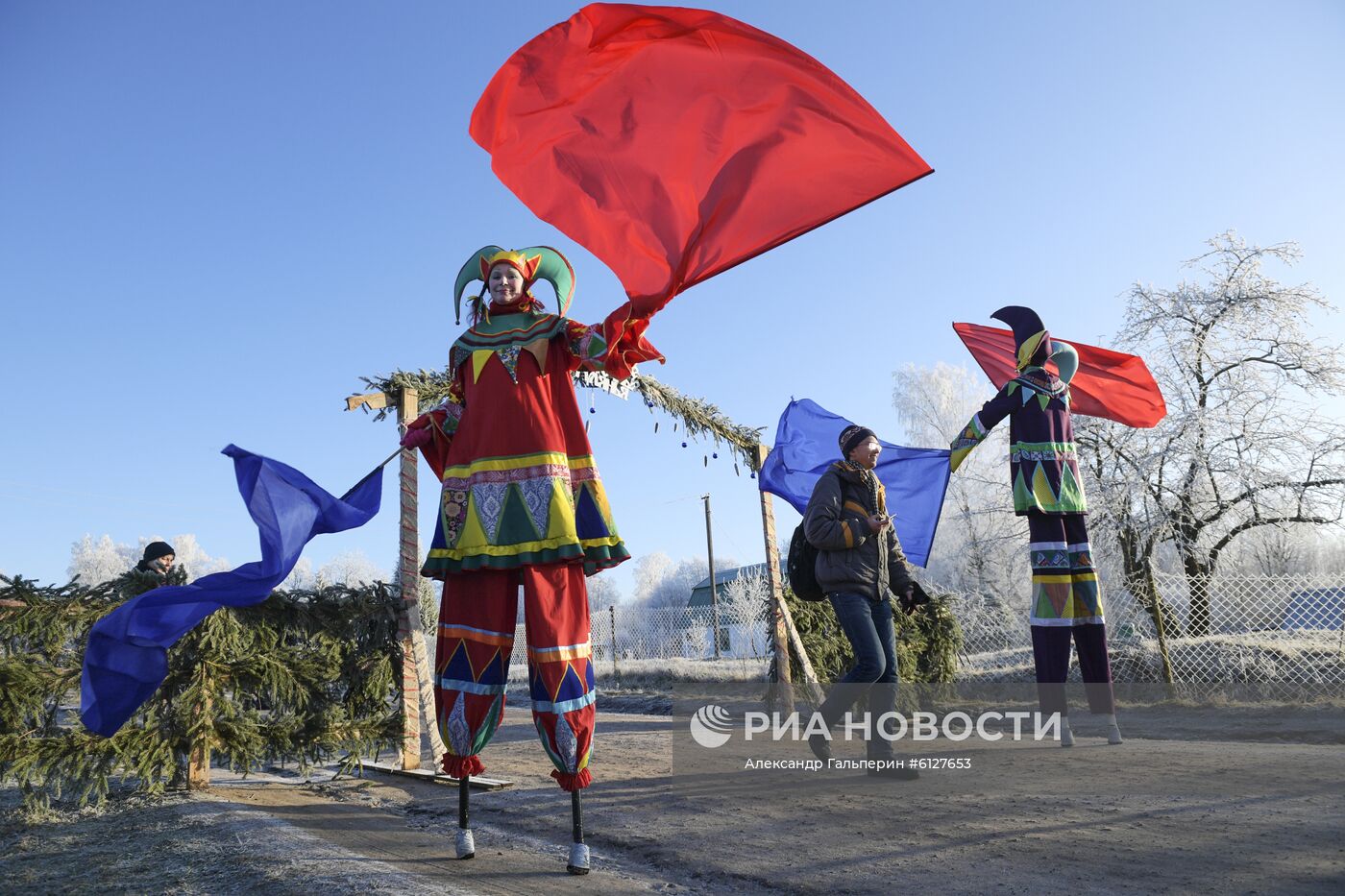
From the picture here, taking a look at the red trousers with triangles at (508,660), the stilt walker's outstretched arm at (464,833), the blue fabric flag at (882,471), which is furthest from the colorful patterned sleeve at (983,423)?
the stilt walker's outstretched arm at (464,833)

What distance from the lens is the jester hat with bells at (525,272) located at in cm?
392

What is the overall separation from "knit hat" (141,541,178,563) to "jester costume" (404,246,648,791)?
3.02 metres

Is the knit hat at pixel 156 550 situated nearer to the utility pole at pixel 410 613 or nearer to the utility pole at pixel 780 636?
the utility pole at pixel 410 613

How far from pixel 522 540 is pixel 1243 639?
9830 mm

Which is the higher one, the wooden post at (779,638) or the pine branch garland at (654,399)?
the pine branch garland at (654,399)

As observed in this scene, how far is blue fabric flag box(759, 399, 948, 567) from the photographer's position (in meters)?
6.03

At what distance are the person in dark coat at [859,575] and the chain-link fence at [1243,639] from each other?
502cm

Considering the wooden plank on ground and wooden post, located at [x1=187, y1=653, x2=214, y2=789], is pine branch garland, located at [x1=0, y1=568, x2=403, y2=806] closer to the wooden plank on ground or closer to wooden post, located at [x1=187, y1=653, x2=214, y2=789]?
wooden post, located at [x1=187, y1=653, x2=214, y2=789]

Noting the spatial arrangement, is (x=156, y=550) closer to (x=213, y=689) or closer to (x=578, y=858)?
(x=213, y=689)

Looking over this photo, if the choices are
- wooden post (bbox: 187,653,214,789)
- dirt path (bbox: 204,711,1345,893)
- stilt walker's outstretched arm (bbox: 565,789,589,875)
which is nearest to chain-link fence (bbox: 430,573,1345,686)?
dirt path (bbox: 204,711,1345,893)

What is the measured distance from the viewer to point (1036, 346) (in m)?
5.61

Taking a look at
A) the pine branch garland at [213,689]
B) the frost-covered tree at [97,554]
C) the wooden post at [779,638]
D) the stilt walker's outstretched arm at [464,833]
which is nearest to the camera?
the stilt walker's outstretched arm at [464,833]

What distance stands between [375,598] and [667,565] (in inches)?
3182

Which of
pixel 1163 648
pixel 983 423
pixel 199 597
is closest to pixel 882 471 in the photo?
pixel 983 423
